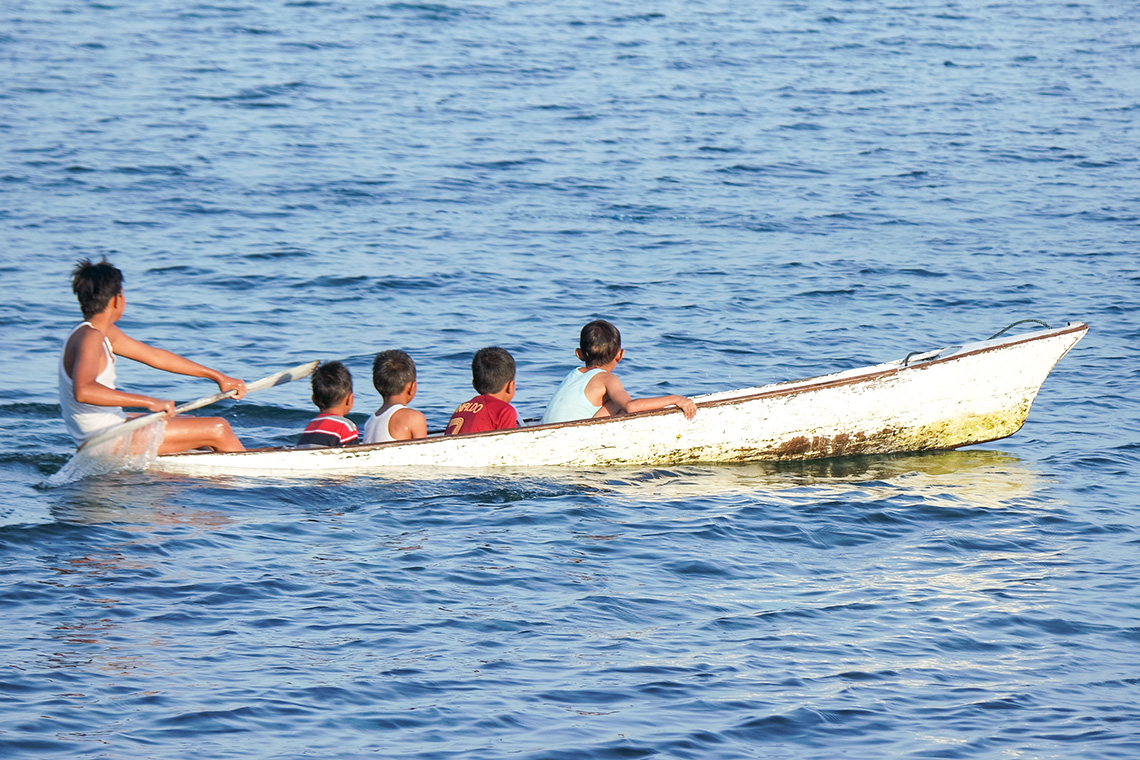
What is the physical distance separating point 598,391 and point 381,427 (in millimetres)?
1390

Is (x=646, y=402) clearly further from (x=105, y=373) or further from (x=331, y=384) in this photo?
(x=105, y=373)

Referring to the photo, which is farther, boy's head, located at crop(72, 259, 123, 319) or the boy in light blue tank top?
the boy in light blue tank top

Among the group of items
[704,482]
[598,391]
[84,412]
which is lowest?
[704,482]

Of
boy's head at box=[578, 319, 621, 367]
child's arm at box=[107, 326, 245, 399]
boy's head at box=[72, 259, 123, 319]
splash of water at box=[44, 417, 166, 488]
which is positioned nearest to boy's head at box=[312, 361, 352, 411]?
child's arm at box=[107, 326, 245, 399]

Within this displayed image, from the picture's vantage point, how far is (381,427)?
8.53 meters

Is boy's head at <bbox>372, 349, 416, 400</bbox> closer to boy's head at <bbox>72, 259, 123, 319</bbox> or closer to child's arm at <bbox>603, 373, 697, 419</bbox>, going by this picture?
child's arm at <bbox>603, 373, 697, 419</bbox>

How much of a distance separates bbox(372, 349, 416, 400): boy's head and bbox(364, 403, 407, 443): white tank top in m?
0.09

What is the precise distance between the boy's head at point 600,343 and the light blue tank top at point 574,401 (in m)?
0.12

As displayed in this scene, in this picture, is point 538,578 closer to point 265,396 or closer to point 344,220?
point 265,396

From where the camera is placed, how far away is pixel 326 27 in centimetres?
2706

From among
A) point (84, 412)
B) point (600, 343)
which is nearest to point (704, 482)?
point (600, 343)

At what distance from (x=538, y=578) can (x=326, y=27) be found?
21.9 metres

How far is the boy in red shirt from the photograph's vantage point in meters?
8.57

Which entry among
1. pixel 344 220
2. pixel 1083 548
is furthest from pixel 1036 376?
pixel 344 220
